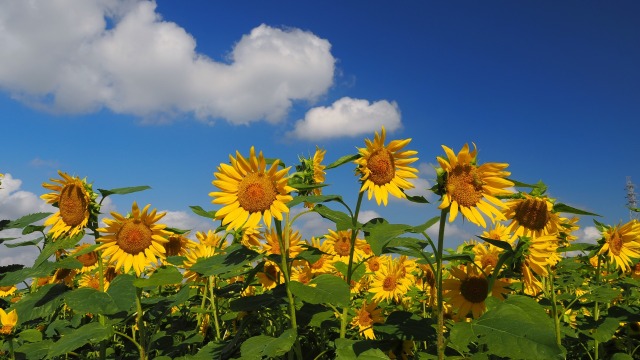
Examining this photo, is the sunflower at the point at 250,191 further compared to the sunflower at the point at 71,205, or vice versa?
the sunflower at the point at 71,205

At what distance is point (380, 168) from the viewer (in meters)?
3.55

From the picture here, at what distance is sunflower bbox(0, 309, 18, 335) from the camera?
465 centimetres

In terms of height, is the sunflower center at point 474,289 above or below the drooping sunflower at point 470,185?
below

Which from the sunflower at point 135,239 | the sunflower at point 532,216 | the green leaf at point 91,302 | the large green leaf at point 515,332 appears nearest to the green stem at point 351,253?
the large green leaf at point 515,332

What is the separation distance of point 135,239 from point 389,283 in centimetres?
341

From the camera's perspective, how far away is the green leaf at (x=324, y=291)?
2727 mm

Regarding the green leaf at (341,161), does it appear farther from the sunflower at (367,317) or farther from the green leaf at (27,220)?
the sunflower at (367,317)

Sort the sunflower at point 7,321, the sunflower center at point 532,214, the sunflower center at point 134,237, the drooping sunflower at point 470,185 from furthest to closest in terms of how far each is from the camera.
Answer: the sunflower at point 7,321, the sunflower center at point 134,237, the sunflower center at point 532,214, the drooping sunflower at point 470,185

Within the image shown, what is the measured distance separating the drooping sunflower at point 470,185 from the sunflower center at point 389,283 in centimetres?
344

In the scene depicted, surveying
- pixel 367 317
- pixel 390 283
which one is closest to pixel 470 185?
pixel 367 317

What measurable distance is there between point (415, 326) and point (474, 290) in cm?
66

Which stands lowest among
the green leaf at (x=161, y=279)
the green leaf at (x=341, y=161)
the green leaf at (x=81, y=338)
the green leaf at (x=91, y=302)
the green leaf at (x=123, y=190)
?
the green leaf at (x=81, y=338)

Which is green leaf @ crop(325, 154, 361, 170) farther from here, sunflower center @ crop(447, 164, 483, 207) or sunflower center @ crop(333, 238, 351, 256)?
sunflower center @ crop(333, 238, 351, 256)

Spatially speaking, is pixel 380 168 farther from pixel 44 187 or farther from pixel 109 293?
pixel 44 187
